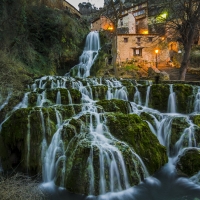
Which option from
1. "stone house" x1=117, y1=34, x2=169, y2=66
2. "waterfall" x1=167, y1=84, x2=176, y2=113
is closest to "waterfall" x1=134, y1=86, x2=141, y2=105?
"waterfall" x1=167, y1=84, x2=176, y2=113

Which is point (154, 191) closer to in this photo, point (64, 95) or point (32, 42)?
point (64, 95)

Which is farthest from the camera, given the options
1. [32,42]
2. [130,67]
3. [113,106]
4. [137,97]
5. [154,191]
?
[130,67]

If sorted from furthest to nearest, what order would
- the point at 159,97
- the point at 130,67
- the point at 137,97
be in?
the point at 130,67 < the point at 137,97 < the point at 159,97

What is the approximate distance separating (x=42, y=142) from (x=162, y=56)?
26.4 m

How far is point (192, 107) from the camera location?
1112 cm

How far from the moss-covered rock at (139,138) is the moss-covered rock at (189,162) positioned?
1.88 feet

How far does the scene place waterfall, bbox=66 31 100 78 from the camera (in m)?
21.1

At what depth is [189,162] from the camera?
6773 millimetres

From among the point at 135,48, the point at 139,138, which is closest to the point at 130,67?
the point at 135,48

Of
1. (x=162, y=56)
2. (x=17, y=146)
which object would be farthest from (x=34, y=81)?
(x=162, y=56)

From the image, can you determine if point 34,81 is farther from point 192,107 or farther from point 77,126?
point 192,107

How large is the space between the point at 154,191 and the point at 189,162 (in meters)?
1.72

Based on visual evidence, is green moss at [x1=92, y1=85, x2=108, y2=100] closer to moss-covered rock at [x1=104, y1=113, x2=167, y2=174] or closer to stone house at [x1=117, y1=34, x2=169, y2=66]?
moss-covered rock at [x1=104, y1=113, x2=167, y2=174]

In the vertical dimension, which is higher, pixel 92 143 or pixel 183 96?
pixel 183 96
